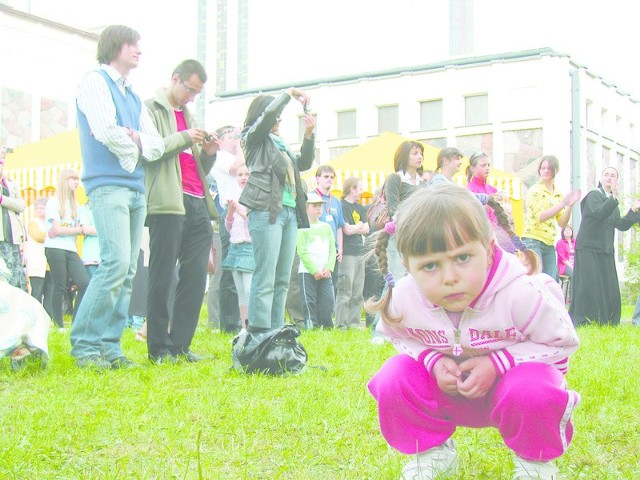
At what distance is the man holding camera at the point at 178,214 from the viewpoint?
217 inches

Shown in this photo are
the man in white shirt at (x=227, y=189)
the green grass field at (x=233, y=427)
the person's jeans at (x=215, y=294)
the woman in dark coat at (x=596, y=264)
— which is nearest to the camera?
the green grass field at (x=233, y=427)

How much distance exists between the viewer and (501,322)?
251 centimetres

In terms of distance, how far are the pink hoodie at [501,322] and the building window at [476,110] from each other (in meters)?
34.8

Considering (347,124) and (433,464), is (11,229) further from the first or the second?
(347,124)

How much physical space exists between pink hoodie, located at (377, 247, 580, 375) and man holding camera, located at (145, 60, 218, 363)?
309 cm

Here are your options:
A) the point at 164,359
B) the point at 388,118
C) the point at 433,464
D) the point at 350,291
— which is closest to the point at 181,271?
the point at 164,359

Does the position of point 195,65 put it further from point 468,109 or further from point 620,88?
point 620,88

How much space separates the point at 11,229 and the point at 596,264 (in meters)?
6.36

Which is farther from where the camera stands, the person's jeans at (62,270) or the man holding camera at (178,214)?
the person's jeans at (62,270)

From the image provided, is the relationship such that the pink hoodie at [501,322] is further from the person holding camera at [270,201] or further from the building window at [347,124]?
the building window at [347,124]

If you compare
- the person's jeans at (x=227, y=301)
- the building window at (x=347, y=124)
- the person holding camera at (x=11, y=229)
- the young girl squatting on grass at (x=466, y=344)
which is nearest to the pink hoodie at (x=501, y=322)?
the young girl squatting on grass at (x=466, y=344)

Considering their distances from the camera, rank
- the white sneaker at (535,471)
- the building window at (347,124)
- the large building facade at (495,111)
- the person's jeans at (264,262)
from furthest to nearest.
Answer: the building window at (347,124), the large building facade at (495,111), the person's jeans at (264,262), the white sneaker at (535,471)

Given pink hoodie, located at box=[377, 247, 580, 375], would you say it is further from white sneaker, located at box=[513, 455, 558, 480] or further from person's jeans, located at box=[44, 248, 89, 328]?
person's jeans, located at box=[44, 248, 89, 328]

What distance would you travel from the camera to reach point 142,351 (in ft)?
20.9
